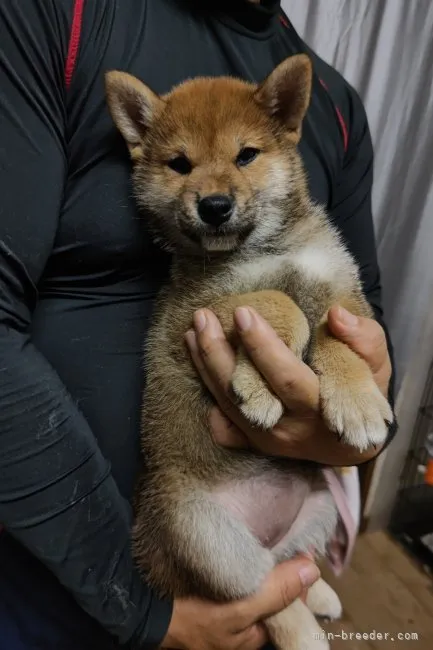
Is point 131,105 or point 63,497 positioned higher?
point 131,105

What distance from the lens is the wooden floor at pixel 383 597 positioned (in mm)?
2125

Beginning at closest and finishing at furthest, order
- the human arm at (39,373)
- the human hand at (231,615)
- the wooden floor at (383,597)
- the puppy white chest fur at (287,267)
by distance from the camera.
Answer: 1. the human arm at (39,373)
2. the human hand at (231,615)
3. the puppy white chest fur at (287,267)
4. the wooden floor at (383,597)

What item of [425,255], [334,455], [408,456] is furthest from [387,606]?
[334,455]

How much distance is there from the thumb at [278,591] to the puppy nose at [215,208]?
701 mm

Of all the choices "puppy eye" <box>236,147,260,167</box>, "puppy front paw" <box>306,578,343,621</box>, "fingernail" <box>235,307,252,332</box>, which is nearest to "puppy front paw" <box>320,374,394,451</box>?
"fingernail" <box>235,307,252,332</box>

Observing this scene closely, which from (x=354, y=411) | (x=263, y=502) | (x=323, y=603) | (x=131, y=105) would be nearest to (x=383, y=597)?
(x=323, y=603)

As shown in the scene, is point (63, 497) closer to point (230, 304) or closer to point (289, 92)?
point (230, 304)

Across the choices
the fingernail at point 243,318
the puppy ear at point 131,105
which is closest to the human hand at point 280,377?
the fingernail at point 243,318

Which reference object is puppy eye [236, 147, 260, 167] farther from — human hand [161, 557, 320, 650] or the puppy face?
human hand [161, 557, 320, 650]

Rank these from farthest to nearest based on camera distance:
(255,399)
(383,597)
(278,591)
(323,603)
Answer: (383,597), (323,603), (278,591), (255,399)

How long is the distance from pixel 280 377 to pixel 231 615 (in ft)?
1.57

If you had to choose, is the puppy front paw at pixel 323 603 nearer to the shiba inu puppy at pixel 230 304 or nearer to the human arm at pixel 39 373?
the shiba inu puppy at pixel 230 304

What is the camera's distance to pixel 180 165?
4.00 ft

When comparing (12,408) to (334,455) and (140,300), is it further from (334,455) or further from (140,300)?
(334,455)
